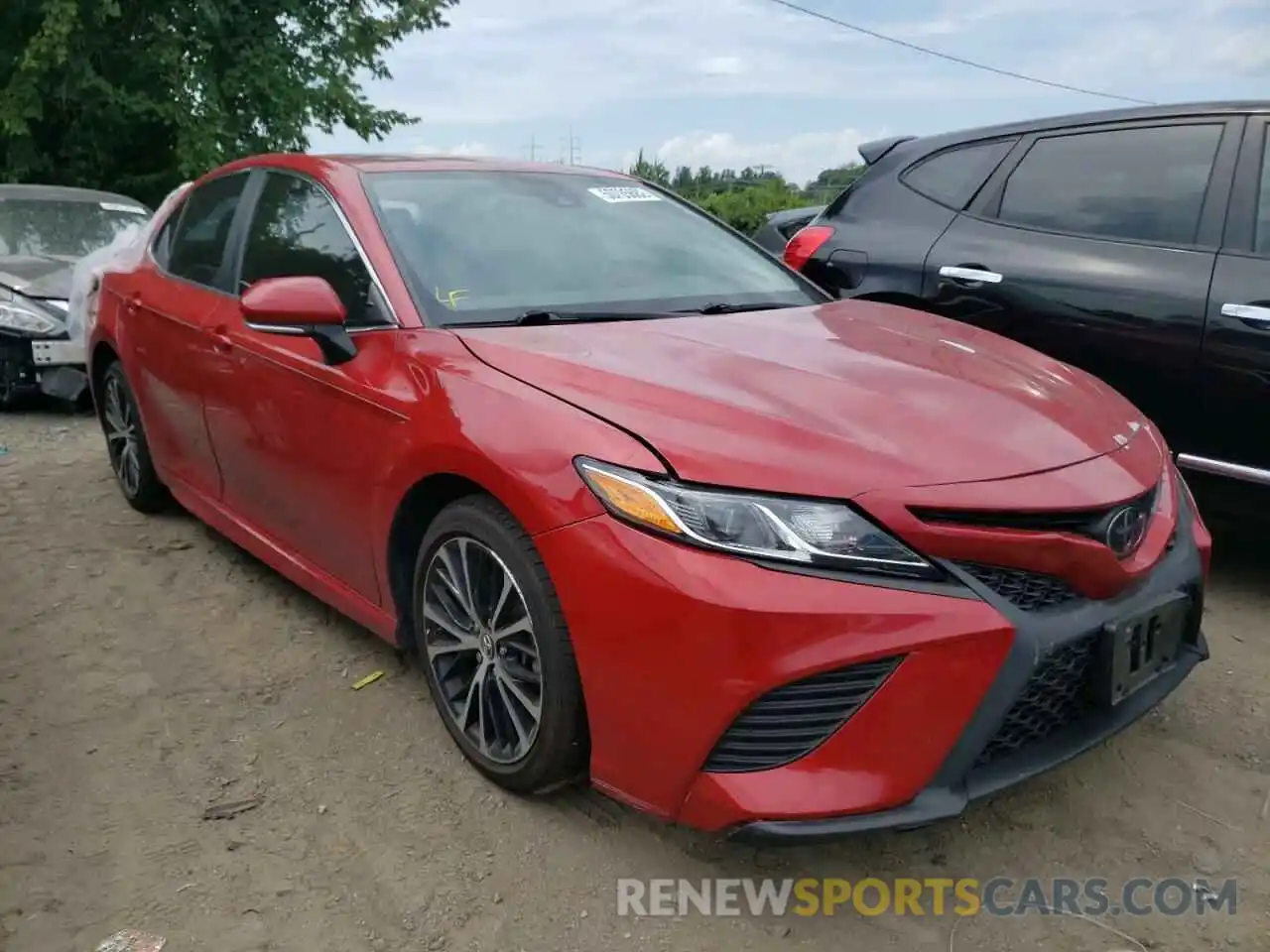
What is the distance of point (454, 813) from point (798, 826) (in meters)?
0.93

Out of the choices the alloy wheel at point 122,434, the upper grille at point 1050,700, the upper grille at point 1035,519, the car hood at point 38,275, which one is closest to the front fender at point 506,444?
the upper grille at point 1035,519

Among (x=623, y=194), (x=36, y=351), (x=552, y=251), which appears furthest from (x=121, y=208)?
(x=552, y=251)

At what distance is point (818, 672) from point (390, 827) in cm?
114

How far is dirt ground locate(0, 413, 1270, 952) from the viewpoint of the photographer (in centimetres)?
213

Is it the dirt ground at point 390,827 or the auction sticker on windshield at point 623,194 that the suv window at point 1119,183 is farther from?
the auction sticker on windshield at point 623,194

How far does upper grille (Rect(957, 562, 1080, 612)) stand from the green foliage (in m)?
15.0

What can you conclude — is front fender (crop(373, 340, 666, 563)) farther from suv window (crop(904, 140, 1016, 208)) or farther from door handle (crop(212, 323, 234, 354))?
suv window (crop(904, 140, 1016, 208))

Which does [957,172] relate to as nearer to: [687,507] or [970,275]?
[970,275]

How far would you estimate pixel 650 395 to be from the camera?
2.24 m

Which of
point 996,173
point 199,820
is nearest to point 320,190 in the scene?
point 199,820

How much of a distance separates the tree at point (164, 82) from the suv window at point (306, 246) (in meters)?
9.14

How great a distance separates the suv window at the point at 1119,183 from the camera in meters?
3.72

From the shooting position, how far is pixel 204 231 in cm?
394

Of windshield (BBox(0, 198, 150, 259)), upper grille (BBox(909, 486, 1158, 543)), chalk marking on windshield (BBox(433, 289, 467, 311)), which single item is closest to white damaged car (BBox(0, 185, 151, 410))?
windshield (BBox(0, 198, 150, 259))
